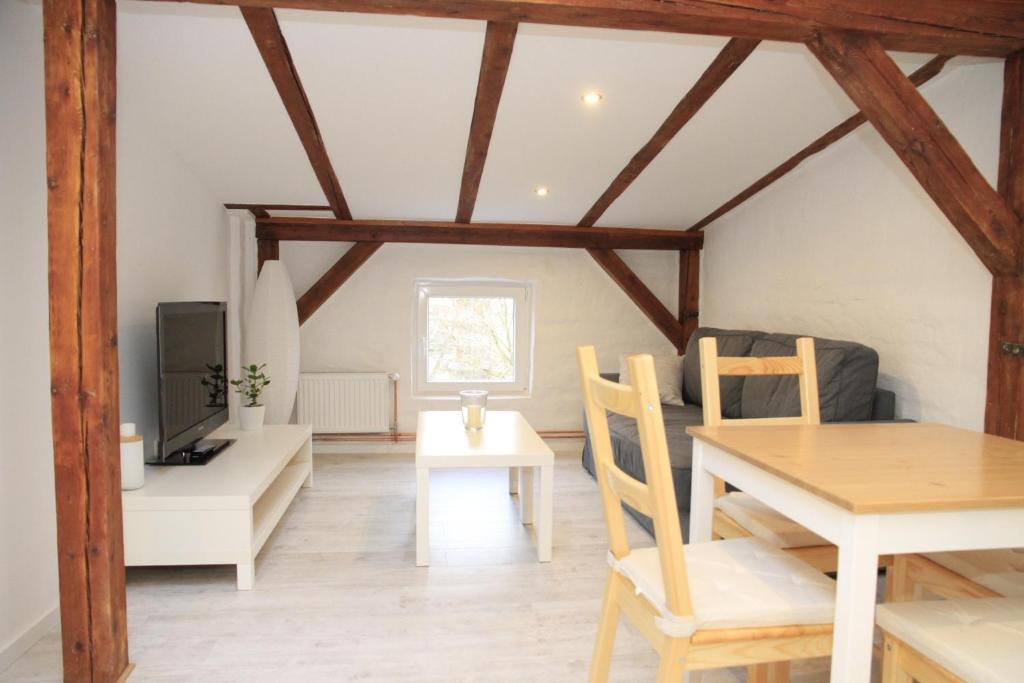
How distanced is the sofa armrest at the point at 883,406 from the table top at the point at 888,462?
1305 millimetres

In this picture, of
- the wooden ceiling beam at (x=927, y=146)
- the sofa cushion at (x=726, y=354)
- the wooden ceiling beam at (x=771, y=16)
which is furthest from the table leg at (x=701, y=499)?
the sofa cushion at (x=726, y=354)

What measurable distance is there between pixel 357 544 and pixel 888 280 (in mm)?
2918

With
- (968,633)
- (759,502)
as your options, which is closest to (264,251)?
(759,502)

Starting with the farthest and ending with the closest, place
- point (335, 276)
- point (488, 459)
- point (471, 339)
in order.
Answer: point (471, 339), point (335, 276), point (488, 459)

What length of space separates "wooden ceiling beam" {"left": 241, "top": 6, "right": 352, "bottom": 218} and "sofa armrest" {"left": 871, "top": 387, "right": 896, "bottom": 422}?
307 centimetres

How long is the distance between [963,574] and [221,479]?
8.51ft

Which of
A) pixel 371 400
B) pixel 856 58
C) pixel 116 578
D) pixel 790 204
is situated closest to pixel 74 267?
pixel 116 578

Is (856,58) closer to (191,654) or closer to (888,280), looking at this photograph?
(888,280)

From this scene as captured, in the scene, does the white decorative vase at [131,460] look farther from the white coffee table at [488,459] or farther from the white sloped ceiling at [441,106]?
the white sloped ceiling at [441,106]

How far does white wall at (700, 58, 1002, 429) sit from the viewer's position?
8.81 ft

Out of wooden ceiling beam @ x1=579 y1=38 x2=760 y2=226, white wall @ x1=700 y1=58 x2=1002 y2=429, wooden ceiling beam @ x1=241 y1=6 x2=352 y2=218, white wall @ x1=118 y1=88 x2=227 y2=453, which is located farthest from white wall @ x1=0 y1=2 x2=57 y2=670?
white wall @ x1=700 y1=58 x2=1002 y2=429

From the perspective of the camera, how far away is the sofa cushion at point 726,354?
3.96 m

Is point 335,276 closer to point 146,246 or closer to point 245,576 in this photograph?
point 146,246

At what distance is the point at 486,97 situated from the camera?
9.48ft
